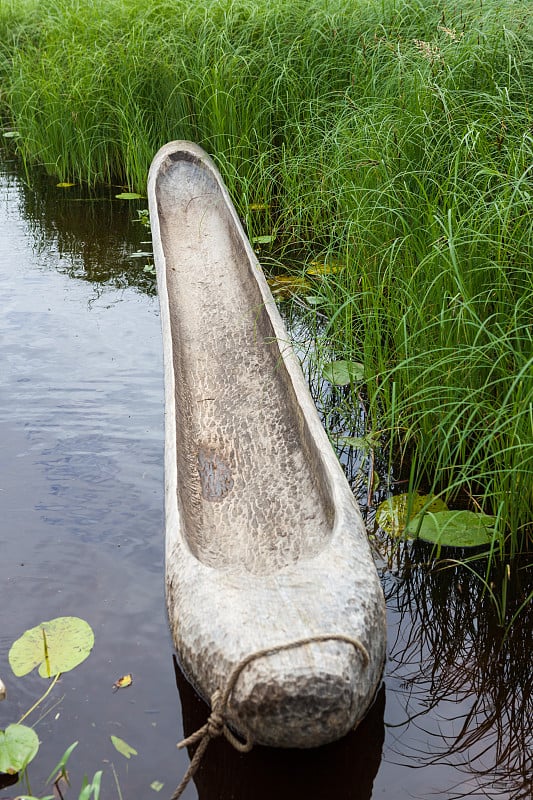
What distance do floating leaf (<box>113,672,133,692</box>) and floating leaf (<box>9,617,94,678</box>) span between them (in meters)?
0.11

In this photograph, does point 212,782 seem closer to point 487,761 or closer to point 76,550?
point 487,761

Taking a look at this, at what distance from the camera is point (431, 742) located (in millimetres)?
1749

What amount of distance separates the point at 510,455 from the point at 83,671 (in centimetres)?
122

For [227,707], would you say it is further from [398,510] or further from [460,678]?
[398,510]

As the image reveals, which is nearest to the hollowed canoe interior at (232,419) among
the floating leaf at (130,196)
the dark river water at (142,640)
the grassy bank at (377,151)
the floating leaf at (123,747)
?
the dark river water at (142,640)

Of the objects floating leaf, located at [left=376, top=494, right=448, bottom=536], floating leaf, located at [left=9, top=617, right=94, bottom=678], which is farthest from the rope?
floating leaf, located at [left=376, top=494, right=448, bottom=536]

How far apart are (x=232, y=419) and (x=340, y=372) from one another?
21.4 inches

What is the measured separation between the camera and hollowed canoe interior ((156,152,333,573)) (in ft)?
7.07

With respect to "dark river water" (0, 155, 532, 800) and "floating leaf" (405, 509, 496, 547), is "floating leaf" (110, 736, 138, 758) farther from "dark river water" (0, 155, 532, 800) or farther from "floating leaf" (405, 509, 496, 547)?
"floating leaf" (405, 509, 496, 547)

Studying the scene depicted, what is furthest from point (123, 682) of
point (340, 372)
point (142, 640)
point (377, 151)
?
point (377, 151)

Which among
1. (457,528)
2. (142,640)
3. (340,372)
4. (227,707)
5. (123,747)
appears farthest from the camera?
(340,372)

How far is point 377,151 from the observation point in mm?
3225

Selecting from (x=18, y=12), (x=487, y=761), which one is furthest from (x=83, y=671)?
(x=18, y=12)

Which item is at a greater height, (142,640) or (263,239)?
(263,239)
